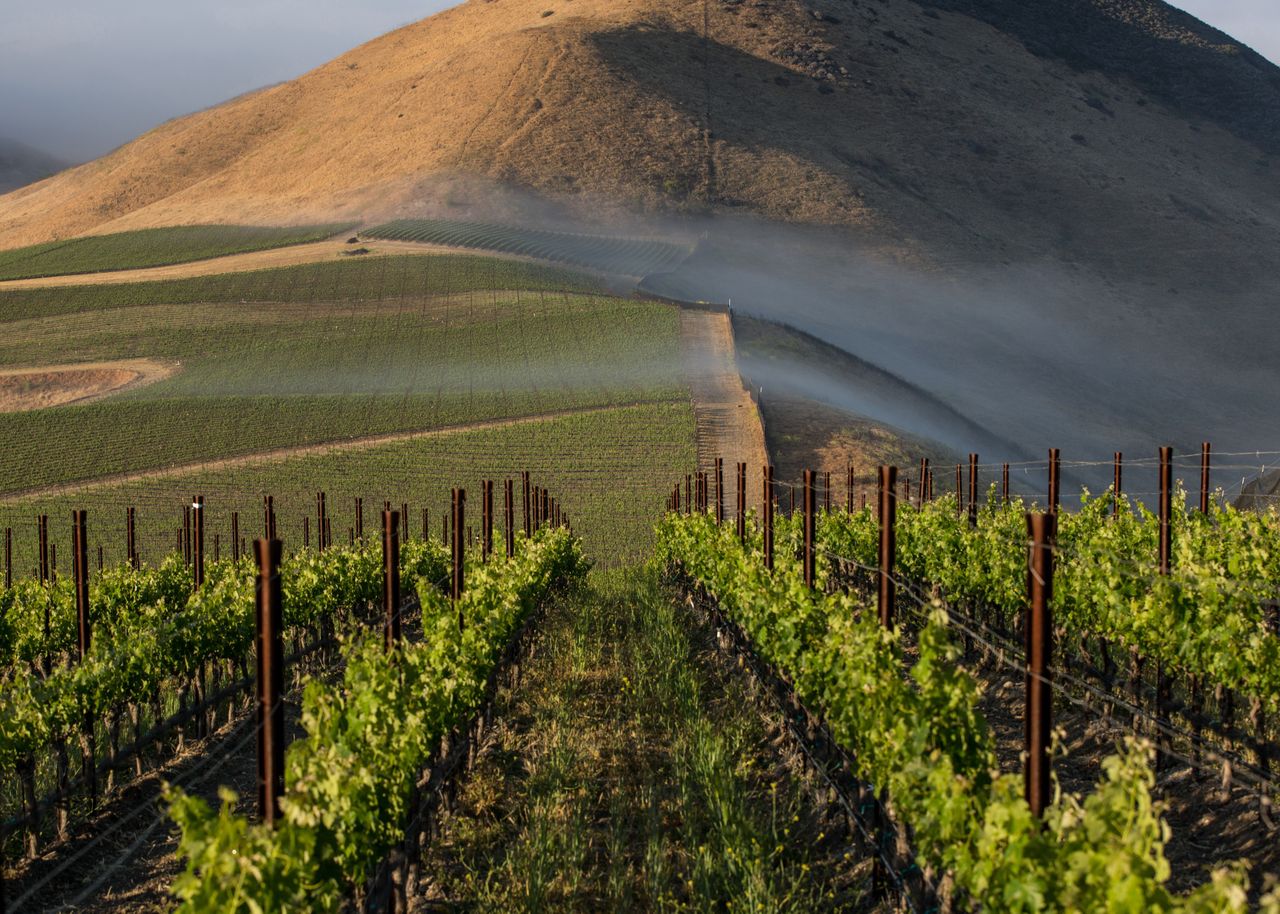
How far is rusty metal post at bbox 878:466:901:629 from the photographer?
384 inches

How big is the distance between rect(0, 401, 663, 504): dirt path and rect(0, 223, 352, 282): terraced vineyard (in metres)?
42.0

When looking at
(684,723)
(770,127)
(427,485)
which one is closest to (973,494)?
(684,723)

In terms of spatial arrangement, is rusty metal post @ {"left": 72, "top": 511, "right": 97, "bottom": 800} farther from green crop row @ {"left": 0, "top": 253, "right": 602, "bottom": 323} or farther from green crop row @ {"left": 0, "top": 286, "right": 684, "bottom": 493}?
green crop row @ {"left": 0, "top": 253, "right": 602, "bottom": 323}

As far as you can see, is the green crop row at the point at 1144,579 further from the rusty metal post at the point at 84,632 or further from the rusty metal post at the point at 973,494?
the rusty metal post at the point at 84,632

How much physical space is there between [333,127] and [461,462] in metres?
84.9

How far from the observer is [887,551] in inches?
393

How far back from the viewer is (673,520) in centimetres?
3048

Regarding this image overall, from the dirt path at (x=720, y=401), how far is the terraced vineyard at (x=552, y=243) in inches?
667

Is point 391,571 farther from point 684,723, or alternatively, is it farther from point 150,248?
point 150,248

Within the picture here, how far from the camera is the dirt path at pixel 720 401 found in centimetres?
5066

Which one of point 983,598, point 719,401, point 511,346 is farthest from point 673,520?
point 511,346

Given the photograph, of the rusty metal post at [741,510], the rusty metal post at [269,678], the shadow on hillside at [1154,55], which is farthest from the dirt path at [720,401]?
the shadow on hillside at [1154,55]

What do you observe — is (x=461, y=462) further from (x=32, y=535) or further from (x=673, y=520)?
(x=673, y=520)

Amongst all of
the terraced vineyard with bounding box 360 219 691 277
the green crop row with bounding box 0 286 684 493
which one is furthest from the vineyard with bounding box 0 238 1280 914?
the terraced vineyard with bounding box 360 219 691 277
